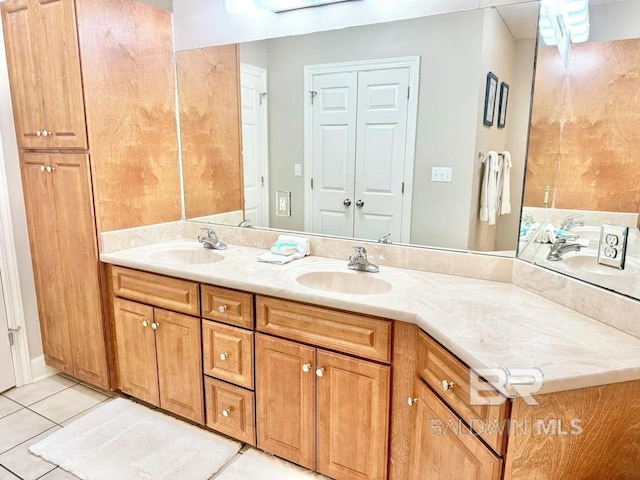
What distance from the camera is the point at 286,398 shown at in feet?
5.48

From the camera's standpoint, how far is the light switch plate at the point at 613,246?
1337mm

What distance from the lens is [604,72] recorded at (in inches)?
57.7

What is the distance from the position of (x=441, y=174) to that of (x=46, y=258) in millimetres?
2173

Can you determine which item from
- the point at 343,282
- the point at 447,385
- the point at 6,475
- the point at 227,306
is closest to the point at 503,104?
the point at 343,282

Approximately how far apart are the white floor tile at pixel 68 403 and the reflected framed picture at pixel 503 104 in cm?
245

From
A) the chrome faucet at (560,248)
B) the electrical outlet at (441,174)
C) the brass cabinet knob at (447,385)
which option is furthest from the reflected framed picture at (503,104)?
the brass cabinet knob at (447,385)

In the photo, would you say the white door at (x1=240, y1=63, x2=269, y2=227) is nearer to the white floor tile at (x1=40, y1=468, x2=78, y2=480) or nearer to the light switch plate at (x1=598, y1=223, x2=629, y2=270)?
the white floor tile at (x1=40, y1=468, x2=78, y2=480)

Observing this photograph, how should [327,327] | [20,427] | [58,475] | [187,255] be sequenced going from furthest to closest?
1. [187,255]
2. [20,427]
3. [58,475]
4. [327,327]

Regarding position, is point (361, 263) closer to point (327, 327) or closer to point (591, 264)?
point (327, 327)

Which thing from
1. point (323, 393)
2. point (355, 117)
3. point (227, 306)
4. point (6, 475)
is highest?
point (355, 117)

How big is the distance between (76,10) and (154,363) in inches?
67.0

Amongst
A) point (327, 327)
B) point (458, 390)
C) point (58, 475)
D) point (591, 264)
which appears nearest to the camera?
point (458, 390)

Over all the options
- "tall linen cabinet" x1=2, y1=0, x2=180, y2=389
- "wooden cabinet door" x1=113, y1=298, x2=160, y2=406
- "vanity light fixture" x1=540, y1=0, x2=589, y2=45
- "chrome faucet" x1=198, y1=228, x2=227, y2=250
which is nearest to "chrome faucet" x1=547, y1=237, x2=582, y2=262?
"vanity light fixture" x1=540, y1=0, x2=589, y2=45

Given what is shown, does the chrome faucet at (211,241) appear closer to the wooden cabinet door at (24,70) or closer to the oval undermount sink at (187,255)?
the oval undermount sink at (187,255)
